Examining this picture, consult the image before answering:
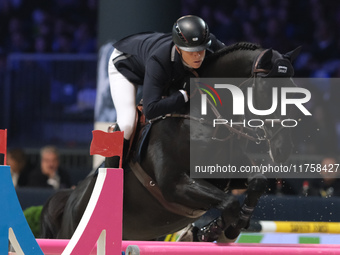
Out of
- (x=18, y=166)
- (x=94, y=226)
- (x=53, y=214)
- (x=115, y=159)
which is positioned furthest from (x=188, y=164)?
(x=18, y=166)

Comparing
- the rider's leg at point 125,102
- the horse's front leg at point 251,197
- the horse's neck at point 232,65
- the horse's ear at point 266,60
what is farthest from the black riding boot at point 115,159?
the horse's ear at point 266,60

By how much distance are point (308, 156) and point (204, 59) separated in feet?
12.4

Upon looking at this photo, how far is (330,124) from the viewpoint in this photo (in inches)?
306

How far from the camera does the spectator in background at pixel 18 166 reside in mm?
7223

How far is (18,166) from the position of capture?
7297 millimetres

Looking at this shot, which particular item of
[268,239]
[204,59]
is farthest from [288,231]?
[204,59]

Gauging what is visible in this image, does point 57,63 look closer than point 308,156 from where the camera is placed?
No

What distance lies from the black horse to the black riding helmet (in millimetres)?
236

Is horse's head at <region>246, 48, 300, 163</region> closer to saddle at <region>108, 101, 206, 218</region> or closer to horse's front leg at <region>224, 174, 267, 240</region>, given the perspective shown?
horse's front leg at <region>224, 174, 267, 240</region>

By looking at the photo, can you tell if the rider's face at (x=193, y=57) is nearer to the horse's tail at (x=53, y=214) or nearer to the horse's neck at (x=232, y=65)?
the horse's neck at (x=232, y=65)

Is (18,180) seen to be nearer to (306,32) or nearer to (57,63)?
(57,63)

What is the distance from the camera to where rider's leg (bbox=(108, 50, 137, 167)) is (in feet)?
13.0

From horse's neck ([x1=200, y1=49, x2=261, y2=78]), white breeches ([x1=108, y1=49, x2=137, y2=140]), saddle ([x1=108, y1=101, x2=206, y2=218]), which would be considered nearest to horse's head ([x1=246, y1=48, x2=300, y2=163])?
horse's neck ([x1=200, y1=49, x2=261, y2=78])

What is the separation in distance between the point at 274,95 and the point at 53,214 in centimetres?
208
